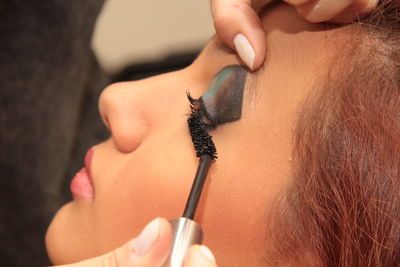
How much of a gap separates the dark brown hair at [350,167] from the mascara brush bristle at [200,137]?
92mm

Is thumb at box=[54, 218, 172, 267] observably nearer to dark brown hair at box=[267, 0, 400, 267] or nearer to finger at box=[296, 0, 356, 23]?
dark brown hair at box=[267, 0, 400, 267]

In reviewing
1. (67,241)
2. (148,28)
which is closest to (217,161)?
(67,241)

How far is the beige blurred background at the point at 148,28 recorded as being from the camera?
1.40m

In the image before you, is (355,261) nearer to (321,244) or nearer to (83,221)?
(321,244)

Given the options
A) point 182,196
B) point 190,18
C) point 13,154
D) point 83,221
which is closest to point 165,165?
point 182,196

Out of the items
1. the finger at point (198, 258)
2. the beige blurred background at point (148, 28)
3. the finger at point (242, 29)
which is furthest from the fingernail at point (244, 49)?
the beige blurred background at point (148, 28)

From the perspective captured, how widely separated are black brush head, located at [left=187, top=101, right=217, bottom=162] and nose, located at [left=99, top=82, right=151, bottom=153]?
8 cm

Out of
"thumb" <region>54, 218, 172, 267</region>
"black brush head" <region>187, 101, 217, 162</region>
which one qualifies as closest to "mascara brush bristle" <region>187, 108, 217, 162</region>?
"black brush head" <region>187, 101, 217, 162</region>

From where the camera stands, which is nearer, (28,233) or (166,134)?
(166,134)

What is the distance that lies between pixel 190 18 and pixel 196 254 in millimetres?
1098

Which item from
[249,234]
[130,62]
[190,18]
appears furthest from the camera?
[190,18]

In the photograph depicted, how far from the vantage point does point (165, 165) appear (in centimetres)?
61

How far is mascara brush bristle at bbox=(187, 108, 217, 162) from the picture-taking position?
577 millimetres

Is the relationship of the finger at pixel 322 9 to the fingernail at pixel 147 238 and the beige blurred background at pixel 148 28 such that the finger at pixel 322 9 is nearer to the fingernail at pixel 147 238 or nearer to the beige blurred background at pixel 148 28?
the fingernail at pixel 147 238
